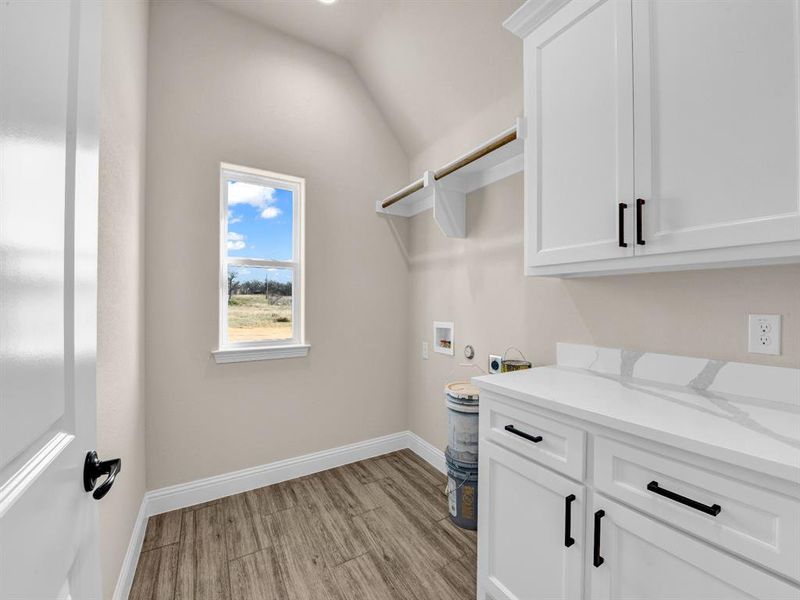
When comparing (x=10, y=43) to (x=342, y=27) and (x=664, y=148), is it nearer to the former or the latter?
(x=664, y=148)

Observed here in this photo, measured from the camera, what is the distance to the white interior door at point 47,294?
0.43 m

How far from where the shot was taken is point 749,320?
3.93 feet

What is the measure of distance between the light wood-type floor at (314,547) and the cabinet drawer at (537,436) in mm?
784

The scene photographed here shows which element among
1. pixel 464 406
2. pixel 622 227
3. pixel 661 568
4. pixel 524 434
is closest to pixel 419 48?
pixel 622 227

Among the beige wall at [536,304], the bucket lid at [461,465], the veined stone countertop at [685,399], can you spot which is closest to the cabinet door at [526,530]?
the veined stone countertop at [685,399]

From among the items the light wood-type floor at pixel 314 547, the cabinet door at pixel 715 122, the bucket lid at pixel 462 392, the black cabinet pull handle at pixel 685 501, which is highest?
the cabinet door at pixel 715 122

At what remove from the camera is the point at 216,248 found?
2293mm

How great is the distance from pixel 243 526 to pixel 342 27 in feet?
10.5

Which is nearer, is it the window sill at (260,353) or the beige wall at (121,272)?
the beige wall at (121,272)

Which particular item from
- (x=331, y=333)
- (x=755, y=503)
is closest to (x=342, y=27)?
(x=331, y=333)

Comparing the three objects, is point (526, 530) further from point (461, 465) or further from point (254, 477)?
point (254, 477)

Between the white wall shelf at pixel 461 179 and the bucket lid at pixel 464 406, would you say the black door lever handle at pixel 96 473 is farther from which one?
the white wall shelf at pixel 461 179

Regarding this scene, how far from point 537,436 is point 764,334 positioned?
31.3 inches

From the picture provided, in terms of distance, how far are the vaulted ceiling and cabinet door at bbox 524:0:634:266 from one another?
0.51 metres
